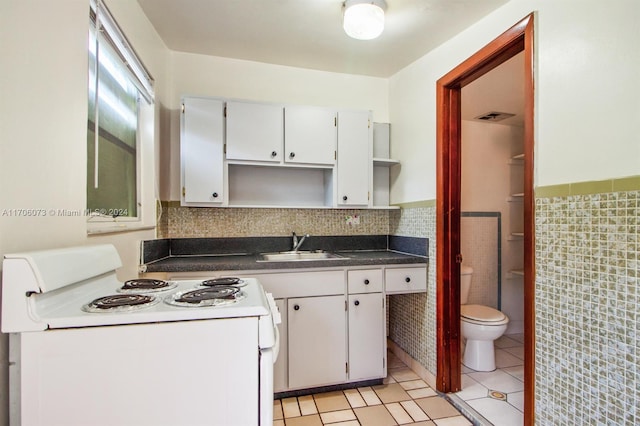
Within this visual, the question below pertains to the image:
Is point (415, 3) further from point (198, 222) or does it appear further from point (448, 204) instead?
point (198, 222)

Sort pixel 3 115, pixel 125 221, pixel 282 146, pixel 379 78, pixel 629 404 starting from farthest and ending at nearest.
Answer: pixel 379 78
pixel 282 146
pixel 125 221
pixel 629 404
pixel 3 115

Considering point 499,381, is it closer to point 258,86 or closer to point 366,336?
point 366,336

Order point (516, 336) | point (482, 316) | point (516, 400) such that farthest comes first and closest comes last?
point (516, 336) → point (482, 316) → point (516, 400)

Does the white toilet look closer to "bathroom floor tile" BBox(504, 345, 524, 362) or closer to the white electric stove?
"bathroom floor tile" BBox(504, 345, 524, 362)

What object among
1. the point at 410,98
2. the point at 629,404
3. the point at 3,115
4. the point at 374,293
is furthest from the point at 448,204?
the point at 3,115

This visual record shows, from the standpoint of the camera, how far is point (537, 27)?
1.51 meters

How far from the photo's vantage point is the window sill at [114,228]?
4.34 ft

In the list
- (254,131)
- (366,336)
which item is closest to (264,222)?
(254,131)

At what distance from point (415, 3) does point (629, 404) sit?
6.57ft

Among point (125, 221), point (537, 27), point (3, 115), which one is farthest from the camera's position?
point (125, 221)

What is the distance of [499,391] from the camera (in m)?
2.12

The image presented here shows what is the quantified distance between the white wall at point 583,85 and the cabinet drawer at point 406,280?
101 centimetres

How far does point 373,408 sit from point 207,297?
4.81 feet

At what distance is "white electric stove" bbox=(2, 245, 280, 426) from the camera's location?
82 centimetres
